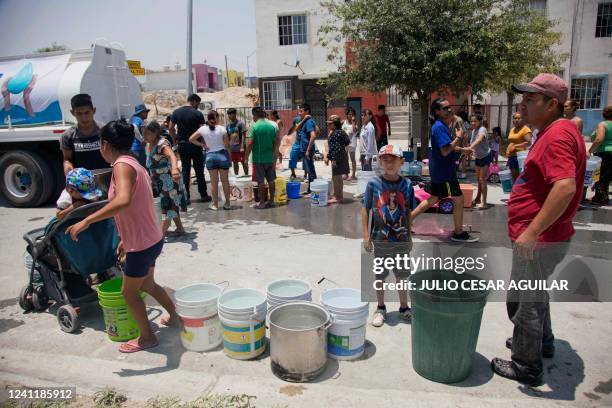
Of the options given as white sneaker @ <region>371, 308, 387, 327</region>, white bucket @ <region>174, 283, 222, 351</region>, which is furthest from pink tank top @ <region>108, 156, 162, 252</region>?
white sneaker @ <region>371, 308, 387, 327</region>

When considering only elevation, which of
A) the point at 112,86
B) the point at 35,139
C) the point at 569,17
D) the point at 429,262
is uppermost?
the point at 569,17

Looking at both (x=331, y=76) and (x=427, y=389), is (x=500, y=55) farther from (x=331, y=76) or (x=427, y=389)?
(x=427, y=389)

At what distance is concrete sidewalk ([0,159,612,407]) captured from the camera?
315 cm

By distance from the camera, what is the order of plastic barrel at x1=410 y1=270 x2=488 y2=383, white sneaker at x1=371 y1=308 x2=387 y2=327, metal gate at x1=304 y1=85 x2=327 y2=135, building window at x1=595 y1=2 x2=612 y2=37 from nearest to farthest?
plastic barrel at x1=410 y1=270 x2=488 y2=383
white sneaker at x1=371 y1=308 x2=387 y2=327
building window at x1=595 y1=2 x2=612 y2=37
metal gate at x1=304 y1=85 x2=327 y2=135

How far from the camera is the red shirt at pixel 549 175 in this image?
279 centimetres

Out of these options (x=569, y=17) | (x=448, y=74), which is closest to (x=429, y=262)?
(x=448, y=74)

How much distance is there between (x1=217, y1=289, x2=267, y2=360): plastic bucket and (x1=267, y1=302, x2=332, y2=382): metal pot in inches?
6.3

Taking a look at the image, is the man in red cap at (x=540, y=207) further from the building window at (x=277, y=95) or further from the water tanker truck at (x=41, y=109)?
the building window at (x=277, y=95)

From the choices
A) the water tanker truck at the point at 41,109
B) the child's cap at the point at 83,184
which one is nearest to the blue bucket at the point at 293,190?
the water tanker truck at the point at 41,109

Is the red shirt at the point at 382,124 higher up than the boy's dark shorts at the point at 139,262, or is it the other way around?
the red shirt at the point at 382,124

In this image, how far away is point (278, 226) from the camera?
7645 millimetres

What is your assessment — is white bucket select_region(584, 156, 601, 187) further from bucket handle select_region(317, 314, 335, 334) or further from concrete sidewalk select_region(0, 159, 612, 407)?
bucket handle select_region(317, 314, 335, 334)

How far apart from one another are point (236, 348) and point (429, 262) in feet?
7.86

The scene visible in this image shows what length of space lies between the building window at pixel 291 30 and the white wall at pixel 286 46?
9.7 inches
